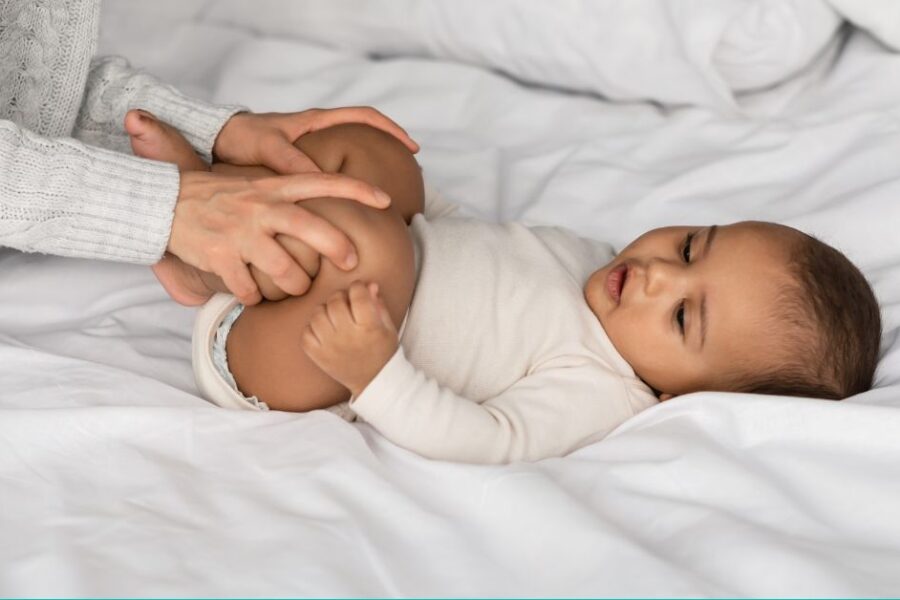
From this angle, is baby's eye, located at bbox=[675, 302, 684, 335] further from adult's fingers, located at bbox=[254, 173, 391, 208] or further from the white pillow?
the white pillow

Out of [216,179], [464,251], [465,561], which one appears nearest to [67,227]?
[216,179]

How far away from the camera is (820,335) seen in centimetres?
122

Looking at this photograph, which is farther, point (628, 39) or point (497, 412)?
point (628, 39)

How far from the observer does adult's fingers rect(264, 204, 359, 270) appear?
3.59 feet

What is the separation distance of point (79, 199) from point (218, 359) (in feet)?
0.76

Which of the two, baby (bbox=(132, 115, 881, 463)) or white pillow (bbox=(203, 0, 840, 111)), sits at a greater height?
white pillow (bbox=(203, 0, 840, 111))

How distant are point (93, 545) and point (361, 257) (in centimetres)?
40

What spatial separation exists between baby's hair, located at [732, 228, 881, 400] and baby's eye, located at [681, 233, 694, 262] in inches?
4.9

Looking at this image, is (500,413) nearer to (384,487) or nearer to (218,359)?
(384,487)

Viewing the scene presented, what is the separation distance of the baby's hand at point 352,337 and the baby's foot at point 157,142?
14.2 inches

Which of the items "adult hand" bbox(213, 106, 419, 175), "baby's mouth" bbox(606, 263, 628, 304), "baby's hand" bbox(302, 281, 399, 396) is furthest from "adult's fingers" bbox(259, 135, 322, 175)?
"baby's mouth" bbox(606, 263, 628, 304)

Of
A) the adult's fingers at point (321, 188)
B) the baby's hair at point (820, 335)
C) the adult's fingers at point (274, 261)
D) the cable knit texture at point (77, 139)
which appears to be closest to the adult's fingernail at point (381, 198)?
the adult's fingers at point (321, 188)

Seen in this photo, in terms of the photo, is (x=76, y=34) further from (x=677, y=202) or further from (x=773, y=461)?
(x=773, y=461)

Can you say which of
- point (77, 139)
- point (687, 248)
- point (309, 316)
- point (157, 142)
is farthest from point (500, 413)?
point (77, 139)
